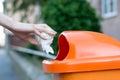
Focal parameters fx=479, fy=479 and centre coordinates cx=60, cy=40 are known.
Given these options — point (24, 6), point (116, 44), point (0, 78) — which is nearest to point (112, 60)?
point (116, 44)

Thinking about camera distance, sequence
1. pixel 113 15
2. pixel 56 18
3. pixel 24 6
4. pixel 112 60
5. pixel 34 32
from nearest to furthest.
→ pixel 112 60
pixel 34 32
pixel 56 18
pixel 113 15
pixel 24 6

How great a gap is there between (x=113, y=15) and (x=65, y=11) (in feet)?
11.8

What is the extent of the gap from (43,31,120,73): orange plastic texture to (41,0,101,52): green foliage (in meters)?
8.65

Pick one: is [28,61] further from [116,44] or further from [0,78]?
[116,44]

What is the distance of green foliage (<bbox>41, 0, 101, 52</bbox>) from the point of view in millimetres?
11930

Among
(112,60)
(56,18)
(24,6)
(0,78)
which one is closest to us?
(112,60)

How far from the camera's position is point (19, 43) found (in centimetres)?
1888

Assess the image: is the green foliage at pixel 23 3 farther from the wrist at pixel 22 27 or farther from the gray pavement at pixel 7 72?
the wrist at pixel 22 27

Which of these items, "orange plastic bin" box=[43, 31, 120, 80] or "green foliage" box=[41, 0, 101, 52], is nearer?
"orange plastic bin" box=[43, 31, 120, 80]

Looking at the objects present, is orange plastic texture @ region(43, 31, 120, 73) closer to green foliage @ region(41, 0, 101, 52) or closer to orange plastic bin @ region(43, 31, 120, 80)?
orange plastic bin @ region(43, 31, 120, 80)

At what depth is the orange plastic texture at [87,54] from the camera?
112 inches

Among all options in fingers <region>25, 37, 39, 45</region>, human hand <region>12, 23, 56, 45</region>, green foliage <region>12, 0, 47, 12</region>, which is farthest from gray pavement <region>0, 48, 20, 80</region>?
human hand <region>12, 23, 56, 45</region>

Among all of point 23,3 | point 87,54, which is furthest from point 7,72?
point 87,54

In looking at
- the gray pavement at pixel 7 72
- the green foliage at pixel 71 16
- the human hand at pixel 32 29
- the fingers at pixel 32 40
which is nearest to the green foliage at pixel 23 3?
the gray pavement at pixel 7 72
